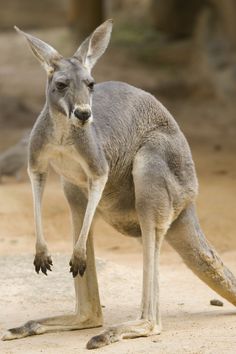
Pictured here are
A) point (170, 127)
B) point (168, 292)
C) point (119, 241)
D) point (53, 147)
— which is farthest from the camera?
point (119, 241)

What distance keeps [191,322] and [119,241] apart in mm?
3329

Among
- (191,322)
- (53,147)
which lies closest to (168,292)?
(191,322)

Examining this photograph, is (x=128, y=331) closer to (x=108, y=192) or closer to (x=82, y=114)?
(x=108, y=192)

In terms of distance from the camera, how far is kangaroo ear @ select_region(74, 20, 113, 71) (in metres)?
5.38

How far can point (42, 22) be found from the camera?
23203mm

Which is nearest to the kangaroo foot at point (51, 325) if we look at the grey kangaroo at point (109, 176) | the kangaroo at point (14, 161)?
the grey kangaroo at point (109, 176)

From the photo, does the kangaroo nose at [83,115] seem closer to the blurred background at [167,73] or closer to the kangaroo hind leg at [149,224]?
the kangaroo hind leg at [149,224]

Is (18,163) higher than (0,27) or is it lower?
lower

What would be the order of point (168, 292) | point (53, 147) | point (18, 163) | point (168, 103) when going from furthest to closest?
point (168, 103)
point (18, 163)
point (168, 292)
point (53, 147)

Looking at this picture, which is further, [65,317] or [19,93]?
[19,93]

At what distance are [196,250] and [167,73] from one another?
11606 mm

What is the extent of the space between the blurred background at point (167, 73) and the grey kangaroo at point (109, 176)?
409 cm

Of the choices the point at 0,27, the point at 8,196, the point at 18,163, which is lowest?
the point at 8,196

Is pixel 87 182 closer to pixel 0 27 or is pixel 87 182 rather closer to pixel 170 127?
pixel 170 127
